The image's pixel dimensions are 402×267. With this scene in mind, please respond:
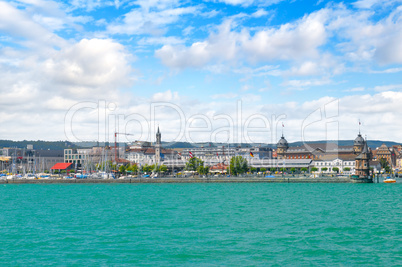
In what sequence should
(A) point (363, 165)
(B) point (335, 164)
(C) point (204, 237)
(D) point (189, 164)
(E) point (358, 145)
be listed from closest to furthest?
(C) point (204, 237) < (A) point (363, 165) < (D) point (189, 164) < (B) point (335, 164) < (E) point (358, 145)

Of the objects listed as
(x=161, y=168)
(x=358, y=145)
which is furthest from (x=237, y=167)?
(x=358, y=145)

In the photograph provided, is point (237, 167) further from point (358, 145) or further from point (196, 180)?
point (358, 145)

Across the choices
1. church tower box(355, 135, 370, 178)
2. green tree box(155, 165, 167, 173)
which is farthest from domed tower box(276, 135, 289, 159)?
church tower box(355, 135, 370, 178)

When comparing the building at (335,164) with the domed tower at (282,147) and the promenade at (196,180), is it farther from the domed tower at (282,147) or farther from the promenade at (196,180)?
the promenade at (196,180)

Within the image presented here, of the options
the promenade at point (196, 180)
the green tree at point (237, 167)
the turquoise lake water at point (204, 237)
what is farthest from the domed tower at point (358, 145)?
the turquoise lake water at point (204, 237)

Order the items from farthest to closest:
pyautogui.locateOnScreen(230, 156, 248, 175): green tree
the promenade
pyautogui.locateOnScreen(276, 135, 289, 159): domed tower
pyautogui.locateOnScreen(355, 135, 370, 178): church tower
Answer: pyautogui.locateOnScreen(276, 135, 289, 159): domed tower → pyautogui.locateOnScreen(230, 156, 248, 175): green tree → the promenade → pyautogui.locateOnScreen(355, 135, 370, 178): church tower

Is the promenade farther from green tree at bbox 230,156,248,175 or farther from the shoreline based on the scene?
green tree at bbox 230,156,248,175

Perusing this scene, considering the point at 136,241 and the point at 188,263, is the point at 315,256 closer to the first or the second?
the point at 188,263

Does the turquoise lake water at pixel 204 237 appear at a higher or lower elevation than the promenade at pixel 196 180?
higher

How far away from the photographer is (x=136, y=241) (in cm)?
2603

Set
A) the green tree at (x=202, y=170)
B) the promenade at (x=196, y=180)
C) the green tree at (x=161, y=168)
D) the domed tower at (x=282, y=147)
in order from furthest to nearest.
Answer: the domed tower at (x=282, y=147), the green tree at (x=161, y=168), the green tree at (x=202, y=170), the promenade at (x=196, y=180)

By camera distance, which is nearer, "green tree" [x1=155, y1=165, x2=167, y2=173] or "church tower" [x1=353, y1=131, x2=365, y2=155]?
"green tree" [x1=155, y1=165, x2=167, y2=173]

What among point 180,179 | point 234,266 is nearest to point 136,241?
point 234,266

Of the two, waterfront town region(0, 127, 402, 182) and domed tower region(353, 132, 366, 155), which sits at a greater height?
domed tower region(353, 132, 366, 155)
